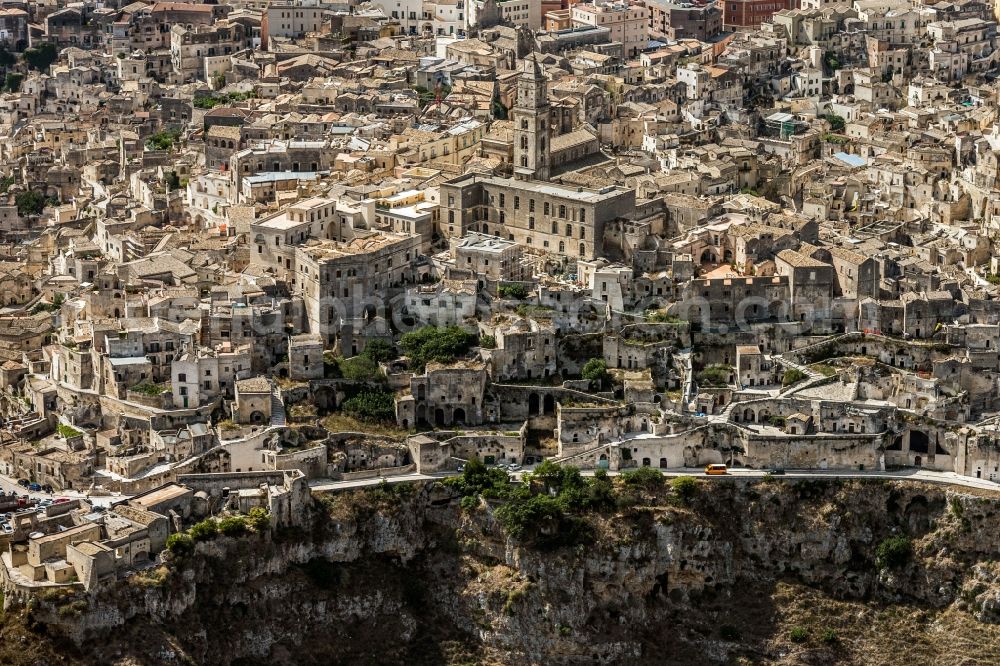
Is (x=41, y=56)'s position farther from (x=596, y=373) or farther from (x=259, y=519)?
(x=259, y=519)

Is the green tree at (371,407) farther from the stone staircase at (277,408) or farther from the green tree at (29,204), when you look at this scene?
the green tree at (29,204)

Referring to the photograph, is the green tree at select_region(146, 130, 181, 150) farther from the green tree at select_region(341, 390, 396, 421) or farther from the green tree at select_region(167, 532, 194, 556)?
the green tree at select_region(167, 532, 194, 556)

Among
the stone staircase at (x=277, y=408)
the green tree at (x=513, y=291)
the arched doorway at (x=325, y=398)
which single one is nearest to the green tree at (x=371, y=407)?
the arched doorway at (x=325, y=398)

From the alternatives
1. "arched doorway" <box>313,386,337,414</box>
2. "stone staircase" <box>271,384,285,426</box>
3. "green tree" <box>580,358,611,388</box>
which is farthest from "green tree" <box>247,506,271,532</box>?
"green tree" <box>580,358,611,388</box>

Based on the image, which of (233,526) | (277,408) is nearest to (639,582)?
(233,526)

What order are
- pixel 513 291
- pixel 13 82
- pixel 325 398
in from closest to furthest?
pixel 325 398, pixel 513 291, pixel 13 82
